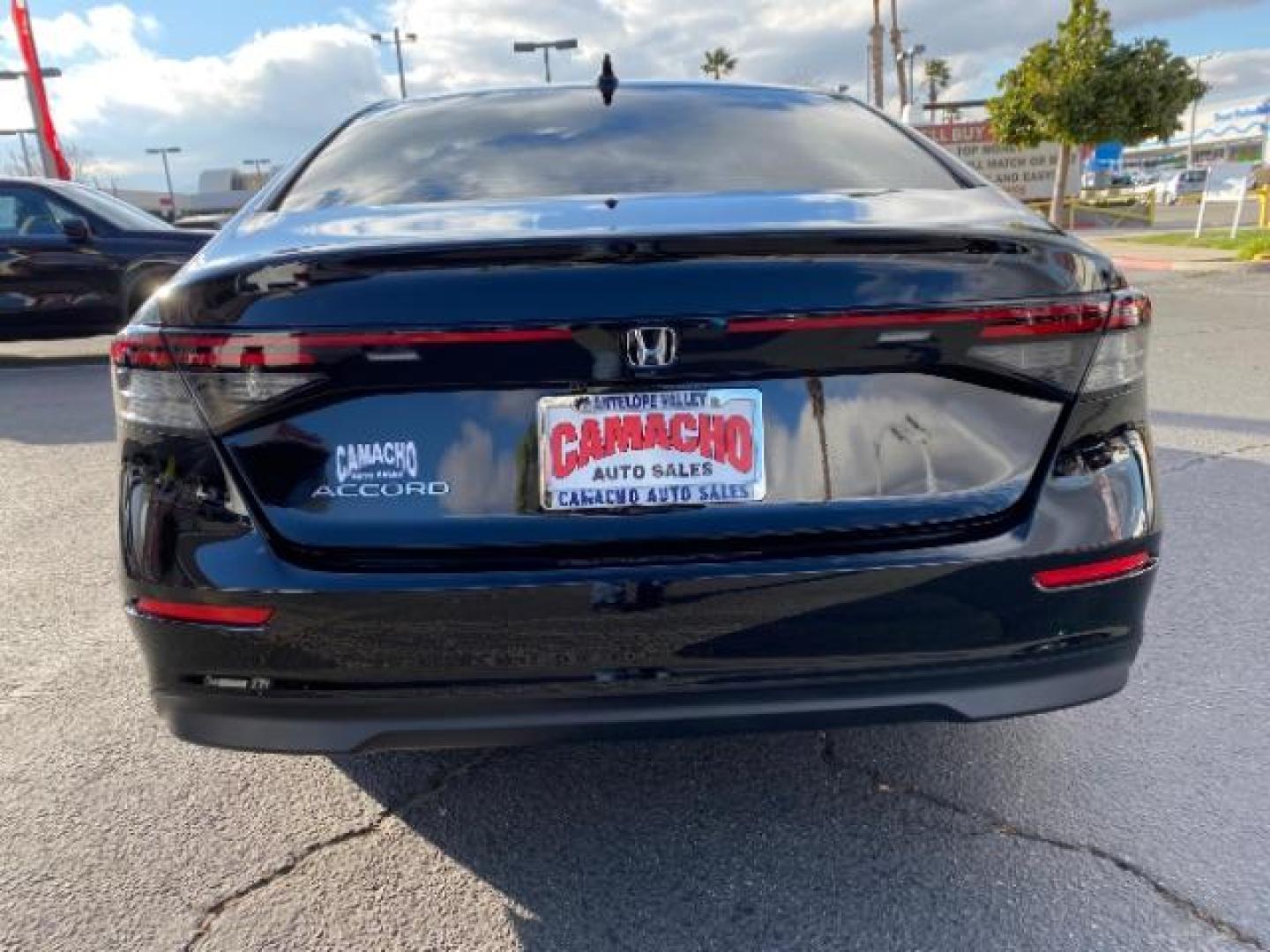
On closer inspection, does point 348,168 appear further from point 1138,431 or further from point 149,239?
→ point 149,239

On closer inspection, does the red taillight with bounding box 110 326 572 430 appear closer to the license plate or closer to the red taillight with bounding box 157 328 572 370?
the red taillight with bounding box 157 328 572 370

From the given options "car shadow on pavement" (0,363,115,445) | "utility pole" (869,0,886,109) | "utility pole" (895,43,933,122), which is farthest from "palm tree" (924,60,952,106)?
"car shadow on pavement" (0,363,115,445)

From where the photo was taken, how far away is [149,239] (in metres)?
8.55

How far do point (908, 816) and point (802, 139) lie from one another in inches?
65.9

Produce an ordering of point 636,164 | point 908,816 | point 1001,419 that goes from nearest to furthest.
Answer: point 1001,419 → point 908,816 → point 636,164

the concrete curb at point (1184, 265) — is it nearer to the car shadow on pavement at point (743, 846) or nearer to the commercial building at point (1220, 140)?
the car shadow on pavement at point (743, 846)

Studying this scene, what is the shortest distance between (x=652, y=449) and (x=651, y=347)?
0.55 ft

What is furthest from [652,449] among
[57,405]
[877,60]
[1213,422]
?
[877,60]

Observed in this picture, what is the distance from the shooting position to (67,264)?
8.39 m

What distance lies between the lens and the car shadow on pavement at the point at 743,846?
1.84 meters

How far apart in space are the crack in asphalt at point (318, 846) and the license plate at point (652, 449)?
3.29ft

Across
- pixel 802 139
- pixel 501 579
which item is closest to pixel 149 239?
pixel 802 139

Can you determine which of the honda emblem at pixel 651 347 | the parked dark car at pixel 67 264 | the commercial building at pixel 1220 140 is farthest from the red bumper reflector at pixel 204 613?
the commercial building at pixel 1220 140

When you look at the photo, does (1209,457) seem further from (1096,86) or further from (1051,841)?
(1096,86)
